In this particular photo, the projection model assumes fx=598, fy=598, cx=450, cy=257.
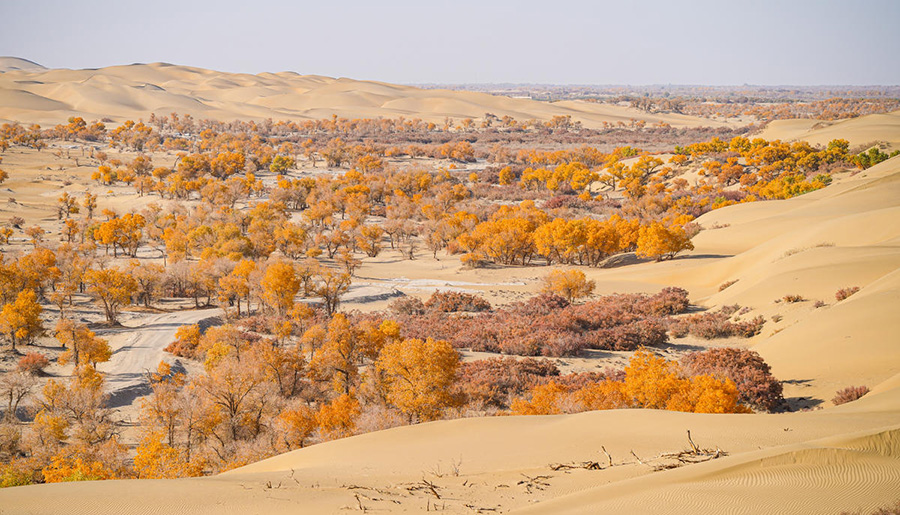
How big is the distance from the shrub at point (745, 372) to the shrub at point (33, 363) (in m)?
24.8

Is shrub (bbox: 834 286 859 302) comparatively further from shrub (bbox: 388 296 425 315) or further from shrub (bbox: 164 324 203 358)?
shrub (bbox: 164 324 203 358)

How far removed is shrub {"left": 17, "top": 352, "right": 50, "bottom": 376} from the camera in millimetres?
24016

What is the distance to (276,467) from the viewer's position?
10375 millimetres

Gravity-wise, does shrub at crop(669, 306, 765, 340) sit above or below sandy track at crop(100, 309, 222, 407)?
above

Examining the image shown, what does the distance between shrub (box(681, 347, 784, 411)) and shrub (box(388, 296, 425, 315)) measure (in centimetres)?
1619

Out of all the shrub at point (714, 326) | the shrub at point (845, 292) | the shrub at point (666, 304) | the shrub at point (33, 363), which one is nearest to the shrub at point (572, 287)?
the shrub at point (666, 304)

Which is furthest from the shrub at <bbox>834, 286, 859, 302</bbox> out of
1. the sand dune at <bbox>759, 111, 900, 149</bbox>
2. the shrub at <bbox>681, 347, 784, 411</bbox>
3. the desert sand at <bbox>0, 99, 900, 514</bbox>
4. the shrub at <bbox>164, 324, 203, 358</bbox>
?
the sand dune at <bbox>759, 111, 900, 149</bbox>

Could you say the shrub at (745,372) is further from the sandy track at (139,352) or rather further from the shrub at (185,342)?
the shrub at (185,342)

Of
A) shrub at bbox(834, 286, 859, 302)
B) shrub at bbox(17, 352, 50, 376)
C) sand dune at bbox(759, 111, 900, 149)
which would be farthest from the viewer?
sand dune at bbox(759, 111, 900, 149)

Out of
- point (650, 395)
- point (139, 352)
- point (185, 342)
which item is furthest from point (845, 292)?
point (139, 352)

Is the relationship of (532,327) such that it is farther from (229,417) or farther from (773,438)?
(773,438)

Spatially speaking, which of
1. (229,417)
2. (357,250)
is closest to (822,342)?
(229,417)

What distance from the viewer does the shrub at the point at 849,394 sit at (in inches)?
557

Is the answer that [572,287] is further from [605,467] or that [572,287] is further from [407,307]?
[605,467]
